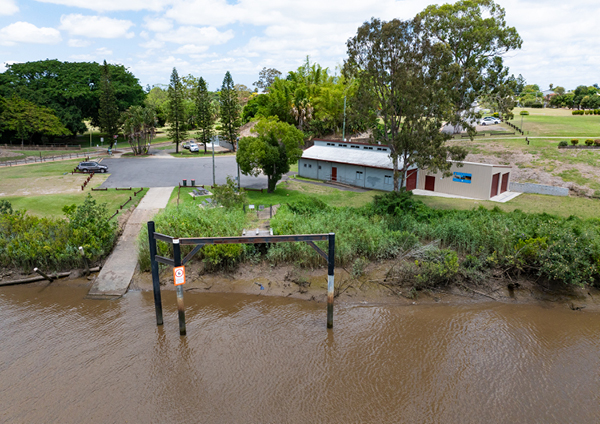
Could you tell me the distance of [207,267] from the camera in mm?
17391

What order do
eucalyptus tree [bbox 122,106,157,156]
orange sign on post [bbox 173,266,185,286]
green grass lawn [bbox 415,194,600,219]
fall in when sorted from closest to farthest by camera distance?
orange sign on post [bbox 173,266,185,286]
green grass lawn [bbox 415,194,600,219]
eucalyptus tree [bbox 122,106,157,156]

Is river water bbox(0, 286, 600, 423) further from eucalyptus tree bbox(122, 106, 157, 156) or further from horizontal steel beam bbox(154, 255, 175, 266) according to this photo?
eucalyptus tree bbox(122, 106, 157, 156)

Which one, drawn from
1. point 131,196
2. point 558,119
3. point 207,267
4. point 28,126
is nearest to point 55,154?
point 28,126

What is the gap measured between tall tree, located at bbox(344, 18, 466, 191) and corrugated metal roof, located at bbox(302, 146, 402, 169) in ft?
18.0

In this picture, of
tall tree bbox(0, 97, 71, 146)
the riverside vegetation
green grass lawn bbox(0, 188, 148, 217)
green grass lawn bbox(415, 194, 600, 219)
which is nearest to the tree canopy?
tall tree bbox(0, 97, 71, 146)

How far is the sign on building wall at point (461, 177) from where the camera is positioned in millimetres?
31047

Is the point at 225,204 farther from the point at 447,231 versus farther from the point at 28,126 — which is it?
the point at 28,126

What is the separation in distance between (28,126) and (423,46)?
49.8 m

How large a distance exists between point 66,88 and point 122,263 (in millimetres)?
52108

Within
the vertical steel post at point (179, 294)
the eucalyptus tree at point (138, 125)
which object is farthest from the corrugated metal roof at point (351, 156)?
the eucalyptus tree at point (138, 125)

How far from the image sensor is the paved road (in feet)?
112

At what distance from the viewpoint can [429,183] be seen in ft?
109

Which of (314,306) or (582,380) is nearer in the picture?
(582,380)

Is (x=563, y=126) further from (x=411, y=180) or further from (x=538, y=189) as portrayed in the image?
(x=411, y=180)
